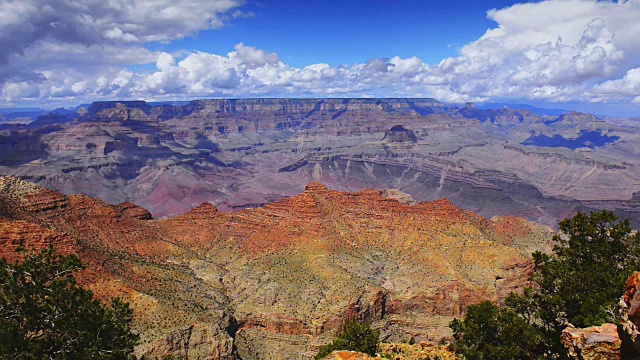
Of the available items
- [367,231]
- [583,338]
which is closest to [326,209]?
[367,231]

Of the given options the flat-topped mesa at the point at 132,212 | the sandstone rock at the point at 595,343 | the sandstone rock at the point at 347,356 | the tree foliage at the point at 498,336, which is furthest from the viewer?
the flat-topped mesa at the point at 132,212

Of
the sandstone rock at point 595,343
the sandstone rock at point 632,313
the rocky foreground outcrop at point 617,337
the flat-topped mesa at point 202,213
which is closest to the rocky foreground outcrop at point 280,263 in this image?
the flat-topped mesa at point 202,213

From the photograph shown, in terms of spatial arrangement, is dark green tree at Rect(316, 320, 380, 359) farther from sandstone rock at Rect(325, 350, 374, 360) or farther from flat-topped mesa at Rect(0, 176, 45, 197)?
flat-topped mesa at Rect(0, 176, 45, 197)

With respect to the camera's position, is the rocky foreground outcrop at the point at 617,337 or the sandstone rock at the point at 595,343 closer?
the rocky foreground outcrop at the point at 617,337

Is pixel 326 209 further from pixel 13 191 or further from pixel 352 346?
pixel 13 191

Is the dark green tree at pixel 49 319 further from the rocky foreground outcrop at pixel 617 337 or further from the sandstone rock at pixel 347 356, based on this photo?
the rocky foreground outcrop at pixel 617 337

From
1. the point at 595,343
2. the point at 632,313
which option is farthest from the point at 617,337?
the point at 632,313

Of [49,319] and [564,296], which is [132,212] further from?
[564,296]
